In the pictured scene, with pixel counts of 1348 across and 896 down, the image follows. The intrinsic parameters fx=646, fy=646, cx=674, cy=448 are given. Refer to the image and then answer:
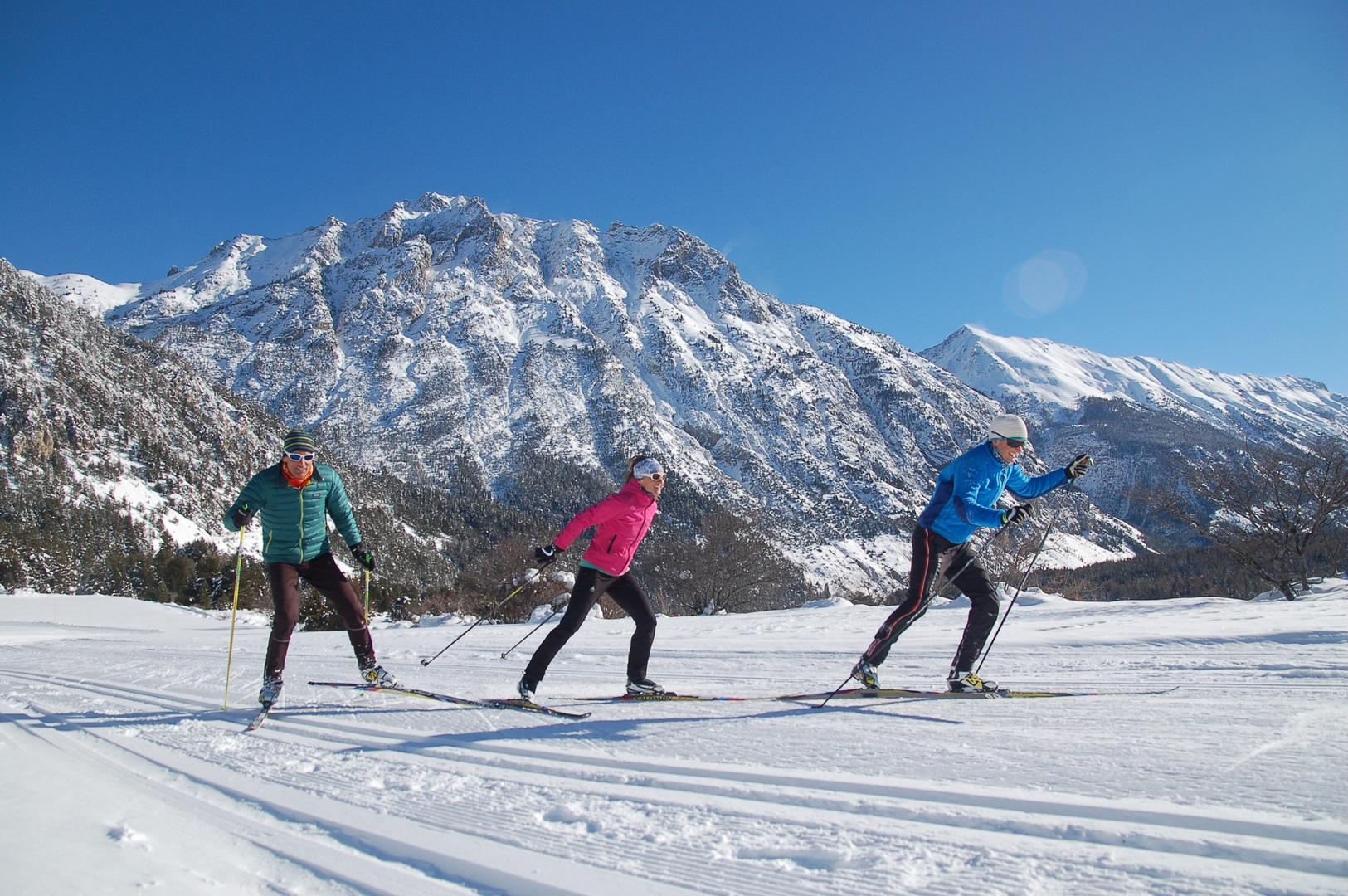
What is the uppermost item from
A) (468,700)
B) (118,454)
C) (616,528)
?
(118,454)

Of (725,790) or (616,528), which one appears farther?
(616,528)

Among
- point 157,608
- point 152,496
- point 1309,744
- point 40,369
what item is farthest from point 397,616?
point 40,369

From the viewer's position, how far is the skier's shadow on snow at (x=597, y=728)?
375 cm

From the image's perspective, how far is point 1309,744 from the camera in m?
2.82

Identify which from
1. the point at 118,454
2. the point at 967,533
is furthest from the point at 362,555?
the point at 118,454

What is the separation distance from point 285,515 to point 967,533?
508 centimetres

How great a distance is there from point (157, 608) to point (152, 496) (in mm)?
91664

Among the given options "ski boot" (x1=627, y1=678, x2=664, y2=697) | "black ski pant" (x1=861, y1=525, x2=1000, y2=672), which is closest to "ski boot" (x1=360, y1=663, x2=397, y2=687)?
"ski boot" (x1=627, y1=678, x2=664, y2=697)

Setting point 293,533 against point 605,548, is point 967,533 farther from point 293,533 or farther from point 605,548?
point 293,533

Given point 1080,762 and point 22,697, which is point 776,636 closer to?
point 1080,762

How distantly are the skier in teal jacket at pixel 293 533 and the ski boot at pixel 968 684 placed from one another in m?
4.52

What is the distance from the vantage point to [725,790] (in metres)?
2.79

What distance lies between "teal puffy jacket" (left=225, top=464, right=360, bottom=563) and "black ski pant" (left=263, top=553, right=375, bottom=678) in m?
0.09

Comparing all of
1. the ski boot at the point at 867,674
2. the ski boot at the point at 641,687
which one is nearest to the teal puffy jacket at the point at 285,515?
the ski boot at the point at 641,687
